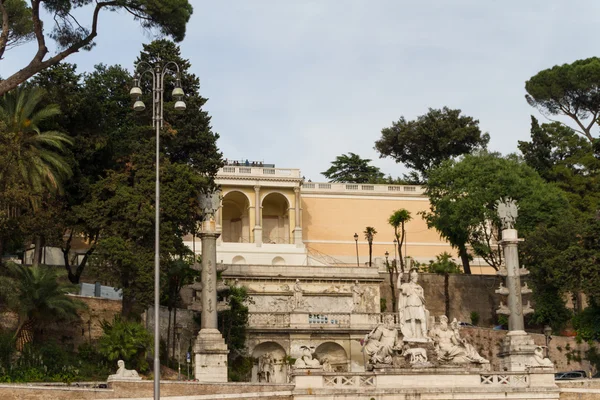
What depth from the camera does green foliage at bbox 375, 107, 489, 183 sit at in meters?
68.9

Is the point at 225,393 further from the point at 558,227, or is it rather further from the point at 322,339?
the point at 558,227

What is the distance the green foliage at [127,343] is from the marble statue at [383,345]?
8295 millimetres

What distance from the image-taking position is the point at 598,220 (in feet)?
147

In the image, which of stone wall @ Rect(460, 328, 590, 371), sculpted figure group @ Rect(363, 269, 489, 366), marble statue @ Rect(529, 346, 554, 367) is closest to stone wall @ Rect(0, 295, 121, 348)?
sculpted figure group @ Rect(363, 269, 489, 366)

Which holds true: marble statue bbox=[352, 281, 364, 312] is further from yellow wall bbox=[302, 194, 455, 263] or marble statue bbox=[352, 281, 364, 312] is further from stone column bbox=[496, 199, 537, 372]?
yellow wall bbox=[302, 194, 455, 263]

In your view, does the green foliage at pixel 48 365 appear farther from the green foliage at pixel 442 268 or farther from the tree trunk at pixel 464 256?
the tree trunk at pixel 464 256

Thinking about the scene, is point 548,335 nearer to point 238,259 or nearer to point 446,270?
point 446,270

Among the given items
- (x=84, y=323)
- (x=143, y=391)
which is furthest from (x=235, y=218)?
(x=143, y=391)

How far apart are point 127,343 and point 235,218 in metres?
30.2

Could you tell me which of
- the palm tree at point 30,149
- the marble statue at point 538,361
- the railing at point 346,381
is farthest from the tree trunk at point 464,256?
the palm tree at point 30,149

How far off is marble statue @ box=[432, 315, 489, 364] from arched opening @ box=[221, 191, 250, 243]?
29205mm

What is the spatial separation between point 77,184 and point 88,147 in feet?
5.64

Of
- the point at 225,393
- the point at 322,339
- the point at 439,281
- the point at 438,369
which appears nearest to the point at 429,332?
the point at 438,369

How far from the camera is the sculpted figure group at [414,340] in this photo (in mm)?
34719
